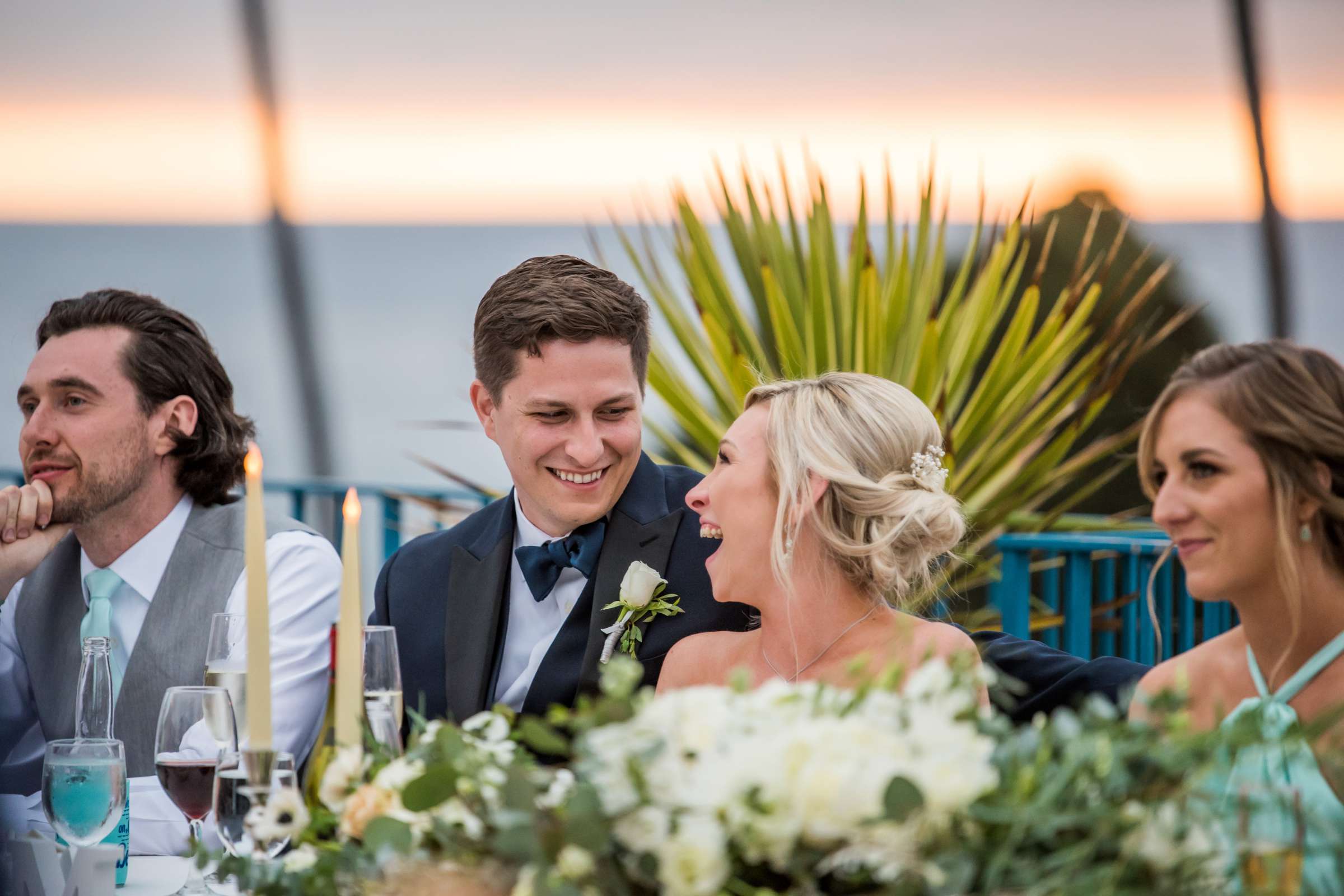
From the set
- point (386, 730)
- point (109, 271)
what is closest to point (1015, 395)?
point (386, 730)

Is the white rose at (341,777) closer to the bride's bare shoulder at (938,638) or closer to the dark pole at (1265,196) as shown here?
the bride's bare shoulder at (938,638)

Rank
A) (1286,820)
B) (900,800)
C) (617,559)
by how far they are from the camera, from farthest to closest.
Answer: (617,559), (1286,820), (900,800)

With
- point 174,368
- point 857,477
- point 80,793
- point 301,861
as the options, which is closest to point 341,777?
point 301,861

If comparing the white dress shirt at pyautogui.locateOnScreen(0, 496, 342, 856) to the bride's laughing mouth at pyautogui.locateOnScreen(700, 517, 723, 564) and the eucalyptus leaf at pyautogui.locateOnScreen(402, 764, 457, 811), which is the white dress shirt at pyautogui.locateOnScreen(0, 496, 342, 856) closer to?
the bride's laughing mouth at pyautogui.locateOnScreen(700, 517, 723, 564)

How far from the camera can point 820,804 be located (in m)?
0.79

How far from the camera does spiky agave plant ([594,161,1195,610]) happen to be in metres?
4.47

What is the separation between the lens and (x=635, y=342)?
2430 mm

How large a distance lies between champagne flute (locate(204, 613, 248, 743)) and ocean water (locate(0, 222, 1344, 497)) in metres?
4.68

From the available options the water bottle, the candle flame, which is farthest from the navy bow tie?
the candle flame

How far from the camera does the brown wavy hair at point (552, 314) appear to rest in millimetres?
2318

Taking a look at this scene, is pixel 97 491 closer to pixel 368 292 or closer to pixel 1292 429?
pixel 1292 429

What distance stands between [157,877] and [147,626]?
0.93 m

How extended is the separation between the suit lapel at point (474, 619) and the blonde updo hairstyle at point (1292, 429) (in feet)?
4.34

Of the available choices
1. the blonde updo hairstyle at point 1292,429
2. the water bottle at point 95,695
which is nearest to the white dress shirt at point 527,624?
the water bottle at point 95,695
